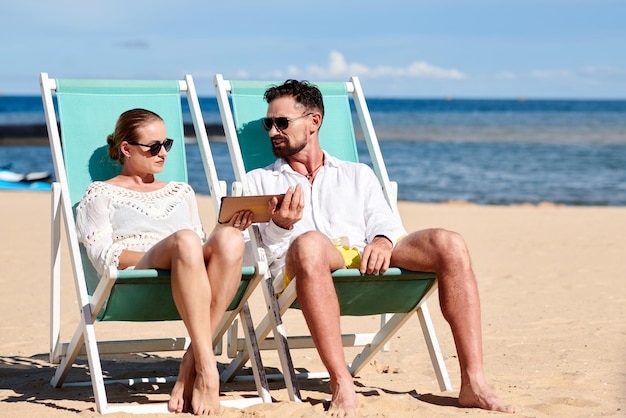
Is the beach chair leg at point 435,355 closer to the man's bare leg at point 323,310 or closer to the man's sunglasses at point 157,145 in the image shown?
the man's bare leg at point 323,310

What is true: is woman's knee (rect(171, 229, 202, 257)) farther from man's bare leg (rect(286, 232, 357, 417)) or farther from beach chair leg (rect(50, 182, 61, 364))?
beach chair leg (rect(50, 182, 61, 364))

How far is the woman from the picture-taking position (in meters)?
3.34

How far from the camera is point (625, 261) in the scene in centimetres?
760

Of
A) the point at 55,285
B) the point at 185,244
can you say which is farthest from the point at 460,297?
the point at 55,285

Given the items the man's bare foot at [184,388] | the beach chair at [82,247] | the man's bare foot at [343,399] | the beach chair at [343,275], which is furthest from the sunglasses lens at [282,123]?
the man's bare foot at [343,399]

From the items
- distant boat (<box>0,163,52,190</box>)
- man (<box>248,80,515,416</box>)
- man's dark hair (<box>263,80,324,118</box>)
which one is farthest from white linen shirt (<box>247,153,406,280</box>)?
distant boat (<box>0,163,52,190</box>)

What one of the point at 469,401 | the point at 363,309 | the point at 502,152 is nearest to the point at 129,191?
the point at 363,309

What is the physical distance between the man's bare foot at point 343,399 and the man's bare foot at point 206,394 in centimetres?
39

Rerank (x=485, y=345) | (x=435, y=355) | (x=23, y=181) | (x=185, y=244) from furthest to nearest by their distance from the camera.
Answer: (x=23, y=181) → (x=485, y=345) → (x=435, y=355) → (x=185, y=244)

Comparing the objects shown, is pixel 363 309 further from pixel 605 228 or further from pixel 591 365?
pixel 605 228

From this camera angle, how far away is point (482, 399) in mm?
3408

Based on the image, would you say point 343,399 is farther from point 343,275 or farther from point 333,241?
point 333,241

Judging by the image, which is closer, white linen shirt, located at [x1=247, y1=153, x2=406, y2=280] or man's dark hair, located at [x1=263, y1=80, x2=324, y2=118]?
white linen shirt, located at [x1=247, y1=153, x2=406, y2=280]

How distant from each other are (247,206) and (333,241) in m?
0.46
